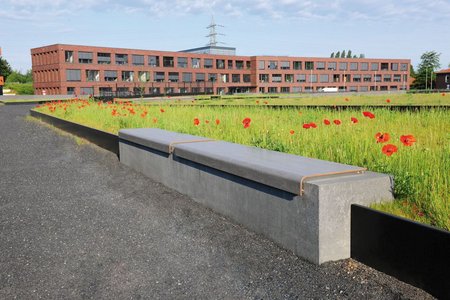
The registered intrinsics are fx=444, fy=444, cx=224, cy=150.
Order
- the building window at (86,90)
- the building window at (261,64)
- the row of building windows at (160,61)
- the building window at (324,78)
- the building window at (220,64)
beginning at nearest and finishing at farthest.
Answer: the building window at (86,90) < the row of building windows at (160,61) < the building window at (220,64) < the building window at (261,64) < the building window at (324,78)

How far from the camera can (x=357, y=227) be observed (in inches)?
143

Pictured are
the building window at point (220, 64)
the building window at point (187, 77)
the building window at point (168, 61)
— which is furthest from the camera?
the building window at point (220, 64)

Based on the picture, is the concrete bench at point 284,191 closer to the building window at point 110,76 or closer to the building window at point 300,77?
the building window at point 110,76

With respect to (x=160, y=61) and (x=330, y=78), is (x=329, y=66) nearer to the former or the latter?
(x=330, y=78)

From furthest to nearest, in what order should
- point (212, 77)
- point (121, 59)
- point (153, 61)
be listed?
point (212, 77) → point (153, 61) → point (121, 59)

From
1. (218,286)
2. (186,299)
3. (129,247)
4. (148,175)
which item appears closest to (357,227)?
(218,286)

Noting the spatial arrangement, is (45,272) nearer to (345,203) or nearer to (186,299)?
(186,299)

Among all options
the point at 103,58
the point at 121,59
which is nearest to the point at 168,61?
the point at 121,59

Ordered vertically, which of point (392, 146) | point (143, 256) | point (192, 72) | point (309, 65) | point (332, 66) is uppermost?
point (309, 65)

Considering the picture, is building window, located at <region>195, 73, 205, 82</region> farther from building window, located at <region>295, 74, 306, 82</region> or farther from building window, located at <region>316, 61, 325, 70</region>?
building window, located at <region>316, 61, 325, 70</region>

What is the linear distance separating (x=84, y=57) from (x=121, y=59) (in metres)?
7.61

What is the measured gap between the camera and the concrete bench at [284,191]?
3652 mm

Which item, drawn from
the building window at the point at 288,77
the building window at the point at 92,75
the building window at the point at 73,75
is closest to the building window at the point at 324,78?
the building window at the point at 288,77

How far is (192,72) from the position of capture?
9369cm
